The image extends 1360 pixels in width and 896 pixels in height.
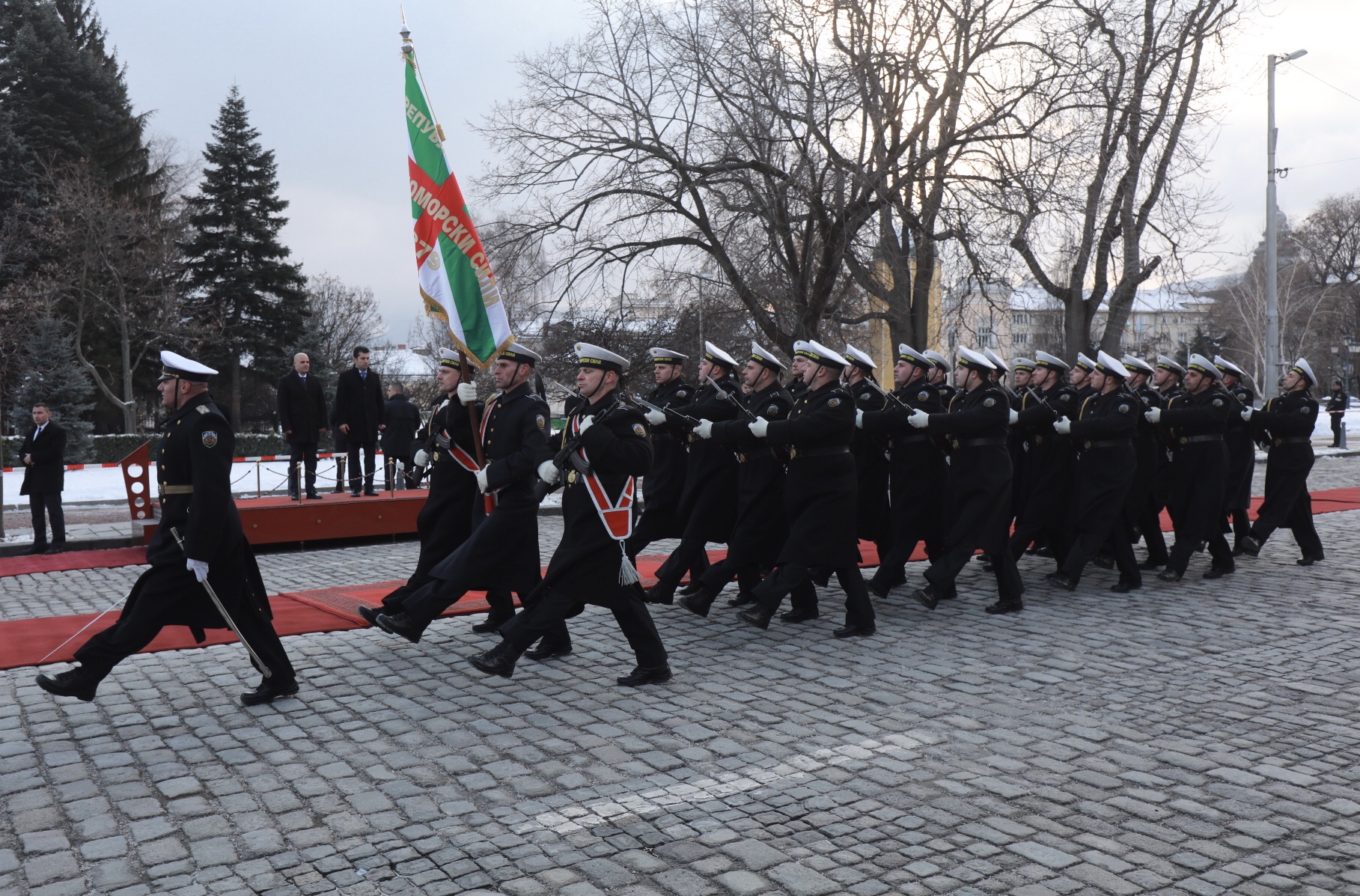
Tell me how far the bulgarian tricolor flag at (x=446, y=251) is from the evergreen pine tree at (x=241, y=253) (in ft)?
117

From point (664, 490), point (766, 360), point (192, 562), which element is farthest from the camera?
point (664, 490)

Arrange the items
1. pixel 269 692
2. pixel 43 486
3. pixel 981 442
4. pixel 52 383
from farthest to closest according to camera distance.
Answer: pixel 52 383 < pixel 43 486 < pixel 981 442 < pixel 269 692

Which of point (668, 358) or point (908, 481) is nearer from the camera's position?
point (908, 481)

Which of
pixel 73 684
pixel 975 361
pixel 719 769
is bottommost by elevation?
pixel 719 769

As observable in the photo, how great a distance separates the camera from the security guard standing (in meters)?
5.39

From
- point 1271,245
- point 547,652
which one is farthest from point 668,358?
point 1271,245

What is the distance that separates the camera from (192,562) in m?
5.40

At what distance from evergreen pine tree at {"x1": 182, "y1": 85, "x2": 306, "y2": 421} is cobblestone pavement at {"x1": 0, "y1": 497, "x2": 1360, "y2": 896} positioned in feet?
121

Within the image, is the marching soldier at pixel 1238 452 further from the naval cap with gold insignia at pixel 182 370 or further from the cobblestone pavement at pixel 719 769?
the naval cap with gold insignia at pixel 182 370

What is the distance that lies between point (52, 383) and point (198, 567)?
2981 cm

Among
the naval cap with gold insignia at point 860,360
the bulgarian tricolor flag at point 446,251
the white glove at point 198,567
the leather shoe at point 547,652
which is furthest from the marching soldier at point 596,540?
the naval cap with gold insignia at point 860,360

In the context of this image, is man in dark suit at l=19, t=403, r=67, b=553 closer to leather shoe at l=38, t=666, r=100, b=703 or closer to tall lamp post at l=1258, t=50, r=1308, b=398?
leather shoe at l=38, t=666, r=100, b=703

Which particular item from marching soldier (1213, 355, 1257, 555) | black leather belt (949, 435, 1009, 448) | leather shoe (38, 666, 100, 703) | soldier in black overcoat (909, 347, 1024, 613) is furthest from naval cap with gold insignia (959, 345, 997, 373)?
leather shoe (38, 666, 100, 703)

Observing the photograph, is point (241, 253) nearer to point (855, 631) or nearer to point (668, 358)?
point (668, 358)
